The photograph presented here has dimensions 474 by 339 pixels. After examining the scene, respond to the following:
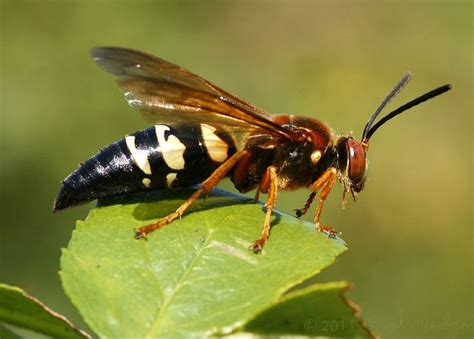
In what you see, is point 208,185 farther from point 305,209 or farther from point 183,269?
point 183,269

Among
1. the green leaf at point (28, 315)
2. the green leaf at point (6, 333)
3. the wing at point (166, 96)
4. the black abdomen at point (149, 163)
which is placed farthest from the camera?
the black abdomen at point (149, 163)

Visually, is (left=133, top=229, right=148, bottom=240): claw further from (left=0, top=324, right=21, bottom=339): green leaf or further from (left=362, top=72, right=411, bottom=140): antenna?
(left=362, top=72, right=411, bottom=140): antenna

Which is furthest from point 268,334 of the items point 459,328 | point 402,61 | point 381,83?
point 402,61

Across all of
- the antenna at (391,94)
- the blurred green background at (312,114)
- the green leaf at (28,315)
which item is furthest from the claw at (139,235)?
the blurred green background at (312,114)

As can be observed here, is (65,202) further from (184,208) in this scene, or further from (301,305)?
(301,305)

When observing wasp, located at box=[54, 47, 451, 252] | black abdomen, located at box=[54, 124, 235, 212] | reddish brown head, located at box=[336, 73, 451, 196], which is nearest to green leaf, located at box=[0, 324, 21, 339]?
wasp, located at box=[54, 47, 451, 252]

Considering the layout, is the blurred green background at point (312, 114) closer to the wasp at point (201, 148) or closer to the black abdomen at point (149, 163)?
the wasp at point (201, 148)

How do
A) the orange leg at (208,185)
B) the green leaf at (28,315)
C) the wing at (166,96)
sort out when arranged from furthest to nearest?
the wing at (166,96) → the orange leg at (208,185) → the green leaf at (28,315)

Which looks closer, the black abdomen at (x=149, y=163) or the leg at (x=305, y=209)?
the black abdomen at (x=149, y=163)
